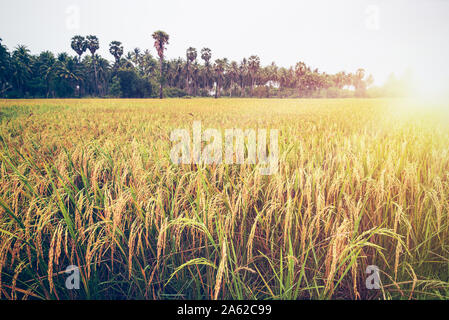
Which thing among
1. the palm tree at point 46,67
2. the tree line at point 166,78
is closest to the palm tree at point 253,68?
the tree line at point 166,78

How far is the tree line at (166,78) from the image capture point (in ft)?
94.2

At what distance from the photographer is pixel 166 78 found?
53.8m

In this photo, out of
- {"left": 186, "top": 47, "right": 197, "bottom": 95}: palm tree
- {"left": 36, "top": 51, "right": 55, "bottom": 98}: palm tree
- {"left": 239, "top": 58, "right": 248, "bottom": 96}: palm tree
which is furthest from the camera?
{"left": 239, "top": 58, "right": 248, "bottom": 96}: palm tree

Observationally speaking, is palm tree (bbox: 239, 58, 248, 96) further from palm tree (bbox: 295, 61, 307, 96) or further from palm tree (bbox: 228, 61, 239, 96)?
palm tree (bbox: 295, 61, 307, 96)

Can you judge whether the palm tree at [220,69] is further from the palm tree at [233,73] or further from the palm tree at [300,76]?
the palm tree at [300,76]

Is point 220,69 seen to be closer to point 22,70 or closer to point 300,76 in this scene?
point 300,76

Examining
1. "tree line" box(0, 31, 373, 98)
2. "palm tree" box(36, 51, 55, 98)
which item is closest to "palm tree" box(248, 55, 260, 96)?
"tree line" box(0, 31, 373, 98)

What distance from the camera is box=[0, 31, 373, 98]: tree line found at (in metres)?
28.7

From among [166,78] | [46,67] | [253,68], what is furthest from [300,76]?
[46,67]

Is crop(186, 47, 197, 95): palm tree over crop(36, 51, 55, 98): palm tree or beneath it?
over

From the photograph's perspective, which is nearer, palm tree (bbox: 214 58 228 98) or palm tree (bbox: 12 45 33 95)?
palm tree (bbox: 12 45 33 95)

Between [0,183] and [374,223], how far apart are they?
9.22 feet
